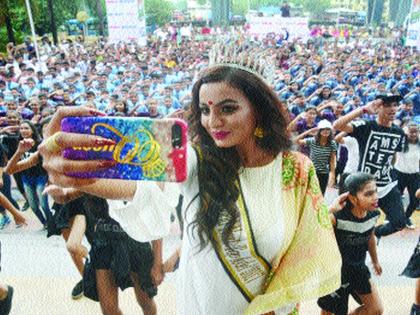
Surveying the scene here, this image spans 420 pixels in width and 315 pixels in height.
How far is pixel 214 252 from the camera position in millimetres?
1238

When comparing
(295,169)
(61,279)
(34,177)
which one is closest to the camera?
(295,169)

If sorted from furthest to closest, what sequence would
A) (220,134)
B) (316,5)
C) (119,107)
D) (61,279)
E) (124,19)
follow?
(316,5) < (124,19) < (119,107) < (61,279) < (220,134)

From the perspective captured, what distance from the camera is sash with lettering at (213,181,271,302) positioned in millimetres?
1208

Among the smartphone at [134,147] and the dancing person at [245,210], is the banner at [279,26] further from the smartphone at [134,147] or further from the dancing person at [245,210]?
the smartphone at [134,147]

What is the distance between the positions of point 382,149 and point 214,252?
9.70ft

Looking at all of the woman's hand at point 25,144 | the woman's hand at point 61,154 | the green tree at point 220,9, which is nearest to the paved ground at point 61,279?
the woman's hand at point 25,144

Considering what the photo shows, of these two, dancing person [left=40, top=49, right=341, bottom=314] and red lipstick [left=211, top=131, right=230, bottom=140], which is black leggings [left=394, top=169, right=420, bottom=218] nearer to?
dancing person [left=40, top=49, right=341, bottom=314]

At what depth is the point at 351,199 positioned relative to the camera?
2598mm

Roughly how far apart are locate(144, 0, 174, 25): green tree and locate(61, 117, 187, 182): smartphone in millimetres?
33015

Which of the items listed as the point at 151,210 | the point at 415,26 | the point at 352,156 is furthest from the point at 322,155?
the point at 415,26

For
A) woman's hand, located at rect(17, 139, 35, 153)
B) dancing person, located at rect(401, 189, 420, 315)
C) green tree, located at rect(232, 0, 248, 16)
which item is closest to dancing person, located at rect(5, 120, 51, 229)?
woman's hand, located at rect(17, 139, 35, 153)

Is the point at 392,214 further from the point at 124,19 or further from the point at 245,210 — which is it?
the point at 124,19

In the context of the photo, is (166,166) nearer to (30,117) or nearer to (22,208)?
(22,208)

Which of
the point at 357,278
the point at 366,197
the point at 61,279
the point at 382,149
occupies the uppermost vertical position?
the point at 366,197
